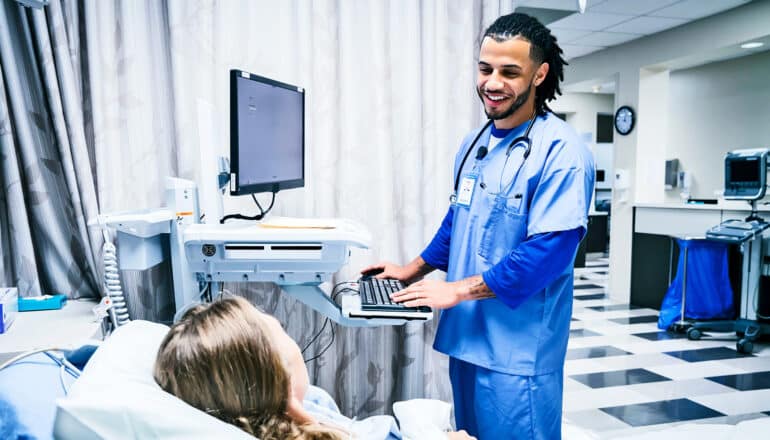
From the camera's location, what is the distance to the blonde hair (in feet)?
2.55

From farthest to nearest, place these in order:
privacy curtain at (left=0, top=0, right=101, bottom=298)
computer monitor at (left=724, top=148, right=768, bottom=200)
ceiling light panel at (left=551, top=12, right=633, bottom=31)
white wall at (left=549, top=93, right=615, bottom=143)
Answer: white wall at (left=549, top=93, right=615, bottom=143), ceiling light panel at (left=551, top=12, right=633, bottom=31), computer monitor at (left=724, top=148, right=768, bottom=200), privacy curtain at (left=0, top=0, right=101, bottom=298)

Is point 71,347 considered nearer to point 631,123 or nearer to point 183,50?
point 183,50

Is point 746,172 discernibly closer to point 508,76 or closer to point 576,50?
point 576,50

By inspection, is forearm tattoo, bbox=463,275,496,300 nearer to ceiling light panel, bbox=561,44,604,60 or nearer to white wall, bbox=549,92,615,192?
ceiling light panel, bbox=561,44,604,60

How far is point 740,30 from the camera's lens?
13.8 ft

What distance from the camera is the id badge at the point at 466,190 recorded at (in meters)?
1.57

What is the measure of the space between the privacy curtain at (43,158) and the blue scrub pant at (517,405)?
128cm

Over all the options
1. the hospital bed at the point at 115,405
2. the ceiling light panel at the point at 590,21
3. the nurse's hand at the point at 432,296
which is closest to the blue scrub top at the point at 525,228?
the nurse's hand at the point at 432,296

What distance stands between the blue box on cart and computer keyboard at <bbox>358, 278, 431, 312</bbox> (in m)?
0.89

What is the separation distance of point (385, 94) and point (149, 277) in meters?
1.06

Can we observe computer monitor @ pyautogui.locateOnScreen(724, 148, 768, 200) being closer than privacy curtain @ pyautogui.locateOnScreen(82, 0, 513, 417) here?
No

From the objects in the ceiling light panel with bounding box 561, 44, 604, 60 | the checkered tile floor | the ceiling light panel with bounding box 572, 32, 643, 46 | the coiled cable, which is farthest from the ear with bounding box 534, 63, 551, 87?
the ceiling light panel with bounding box 561, 44, 604, 60

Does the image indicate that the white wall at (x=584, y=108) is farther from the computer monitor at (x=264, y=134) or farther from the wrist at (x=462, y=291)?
the wrist at (x=462, y=291)

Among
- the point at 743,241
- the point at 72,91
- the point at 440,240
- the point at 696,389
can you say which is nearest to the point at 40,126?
the point at 72,91
